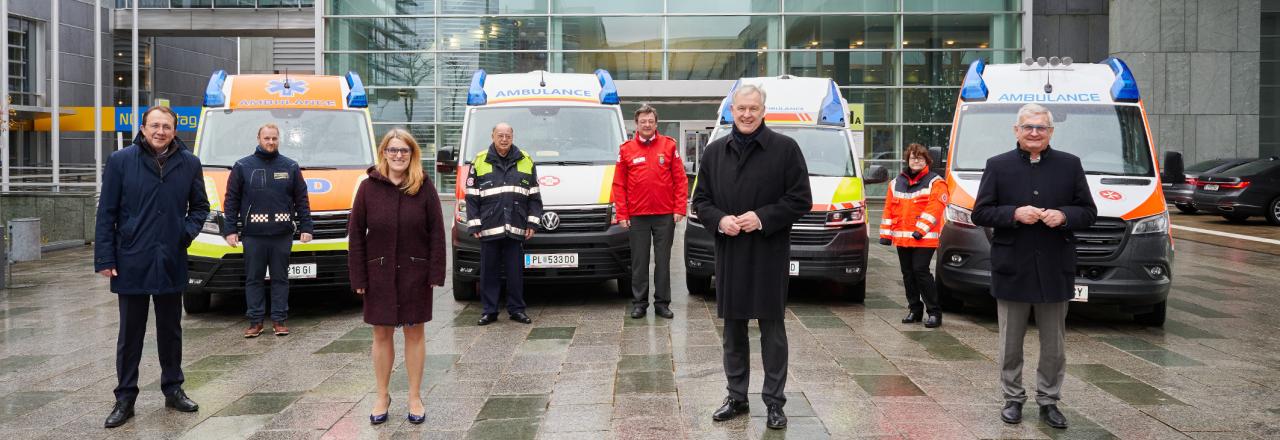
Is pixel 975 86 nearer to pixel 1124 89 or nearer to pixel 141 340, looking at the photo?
pixel 1124 89

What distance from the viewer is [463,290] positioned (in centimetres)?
1034

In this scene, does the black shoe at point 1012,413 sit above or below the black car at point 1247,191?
below

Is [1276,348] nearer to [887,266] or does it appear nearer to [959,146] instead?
[959,146]

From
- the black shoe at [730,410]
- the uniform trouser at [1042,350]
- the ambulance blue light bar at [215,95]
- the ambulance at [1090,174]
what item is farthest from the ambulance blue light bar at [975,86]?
the ambulance blue light bar at [215,95]

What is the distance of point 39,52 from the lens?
33094 millimetres

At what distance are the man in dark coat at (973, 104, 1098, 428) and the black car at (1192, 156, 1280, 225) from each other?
18.1m

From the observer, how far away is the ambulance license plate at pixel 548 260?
31.1ft

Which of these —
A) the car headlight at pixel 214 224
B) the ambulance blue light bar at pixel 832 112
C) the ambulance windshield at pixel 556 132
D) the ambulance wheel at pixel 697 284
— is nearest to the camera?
the car headlight at pixel 214 224

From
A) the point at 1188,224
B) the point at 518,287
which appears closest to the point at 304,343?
the point at 518,287

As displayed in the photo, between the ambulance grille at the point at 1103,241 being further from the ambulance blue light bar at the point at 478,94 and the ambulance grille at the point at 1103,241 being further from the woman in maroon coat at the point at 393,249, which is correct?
the ambulance blue light bar at the point at 478,94

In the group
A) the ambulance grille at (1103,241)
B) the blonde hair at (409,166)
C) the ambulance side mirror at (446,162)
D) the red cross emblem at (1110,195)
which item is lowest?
the ambulance grille at (1103,241)

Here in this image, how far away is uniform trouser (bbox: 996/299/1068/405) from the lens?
17.9 ft

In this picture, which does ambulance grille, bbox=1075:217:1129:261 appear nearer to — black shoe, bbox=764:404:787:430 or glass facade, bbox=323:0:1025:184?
black shoe, bbox=764:404:787:430

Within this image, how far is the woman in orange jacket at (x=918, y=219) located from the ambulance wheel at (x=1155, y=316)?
174 cm
